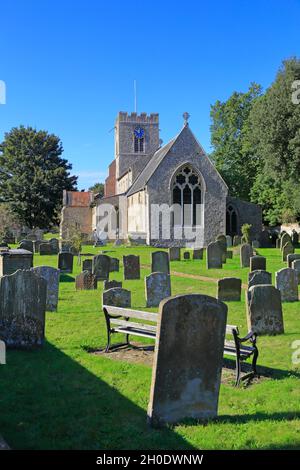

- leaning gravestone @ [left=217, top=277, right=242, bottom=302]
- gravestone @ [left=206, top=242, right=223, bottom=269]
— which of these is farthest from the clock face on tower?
leaning gravestone @ [left=217, top=277, right=242, bottom=302]

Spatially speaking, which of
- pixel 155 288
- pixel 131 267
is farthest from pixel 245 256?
pixel 155 288

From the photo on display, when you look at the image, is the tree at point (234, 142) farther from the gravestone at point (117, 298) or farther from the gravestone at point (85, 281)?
the gravestone at point (117, 298)

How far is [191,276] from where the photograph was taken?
17312 millimetres

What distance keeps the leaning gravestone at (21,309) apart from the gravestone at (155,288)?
12.5 feet

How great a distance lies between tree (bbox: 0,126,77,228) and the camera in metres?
54.5

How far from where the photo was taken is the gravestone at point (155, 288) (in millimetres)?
10766

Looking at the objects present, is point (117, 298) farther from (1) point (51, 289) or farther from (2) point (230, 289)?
(2) point (230, 289)

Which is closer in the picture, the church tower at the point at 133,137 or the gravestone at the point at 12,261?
the gravestone at the point at 12,261

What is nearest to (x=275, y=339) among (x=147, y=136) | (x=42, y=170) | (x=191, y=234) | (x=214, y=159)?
(x=191, y=234)

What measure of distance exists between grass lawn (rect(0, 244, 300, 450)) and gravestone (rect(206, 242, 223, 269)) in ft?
36.6

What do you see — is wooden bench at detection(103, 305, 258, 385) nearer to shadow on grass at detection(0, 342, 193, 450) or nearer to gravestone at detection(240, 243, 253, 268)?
shadow on grass at detection(0, 342, 193, 450)

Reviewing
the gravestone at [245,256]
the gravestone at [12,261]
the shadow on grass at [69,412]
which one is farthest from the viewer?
the gravestone at [245,256]

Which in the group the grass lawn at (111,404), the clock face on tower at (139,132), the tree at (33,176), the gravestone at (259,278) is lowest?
the grass lawn at (111,404)

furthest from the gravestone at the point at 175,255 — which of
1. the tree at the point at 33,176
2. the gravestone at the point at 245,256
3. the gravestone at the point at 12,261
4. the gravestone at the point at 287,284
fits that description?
the tree at the point at 33,176
